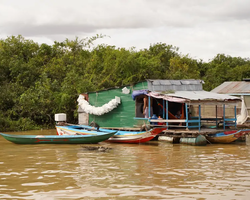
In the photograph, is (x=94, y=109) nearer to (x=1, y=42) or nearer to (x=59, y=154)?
(x=59, y=154)

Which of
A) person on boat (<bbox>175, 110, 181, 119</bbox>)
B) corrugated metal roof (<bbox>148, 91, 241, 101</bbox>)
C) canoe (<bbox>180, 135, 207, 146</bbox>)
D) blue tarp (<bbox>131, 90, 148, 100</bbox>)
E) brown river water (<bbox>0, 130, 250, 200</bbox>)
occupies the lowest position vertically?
brown river water (<bbox>0, 130, 250, 200</bbox>)

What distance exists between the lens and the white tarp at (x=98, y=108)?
749 inches

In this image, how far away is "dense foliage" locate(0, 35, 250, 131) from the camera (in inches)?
966

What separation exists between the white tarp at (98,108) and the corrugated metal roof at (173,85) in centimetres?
211

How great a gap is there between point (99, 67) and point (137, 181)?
18648mm

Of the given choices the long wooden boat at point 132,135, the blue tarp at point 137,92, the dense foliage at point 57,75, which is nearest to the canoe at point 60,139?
the long wooden boat at point 132,135

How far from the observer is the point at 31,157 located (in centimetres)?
1300

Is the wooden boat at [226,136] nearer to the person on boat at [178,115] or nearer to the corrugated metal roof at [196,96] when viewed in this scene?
the corrugated metal roof at [196,96]

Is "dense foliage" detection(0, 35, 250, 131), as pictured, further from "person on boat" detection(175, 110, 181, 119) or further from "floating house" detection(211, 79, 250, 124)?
"person on boat" detection(175, 110, 181, 119)

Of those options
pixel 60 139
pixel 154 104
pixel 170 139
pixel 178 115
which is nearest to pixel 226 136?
pixel 170 139

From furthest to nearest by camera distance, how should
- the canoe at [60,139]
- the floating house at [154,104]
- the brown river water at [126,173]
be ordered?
the floating house at [154,104]
the canoe at [60,139]
the brown river water at [126,173]

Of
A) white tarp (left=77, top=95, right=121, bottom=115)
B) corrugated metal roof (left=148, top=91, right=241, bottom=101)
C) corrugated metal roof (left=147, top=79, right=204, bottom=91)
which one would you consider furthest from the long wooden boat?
corrugated metal roof (left=147, top=79, right=204, bottom=91)

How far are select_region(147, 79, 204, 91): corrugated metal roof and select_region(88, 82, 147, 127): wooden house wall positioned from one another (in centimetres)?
42

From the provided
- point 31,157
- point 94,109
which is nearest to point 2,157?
point 31,157
